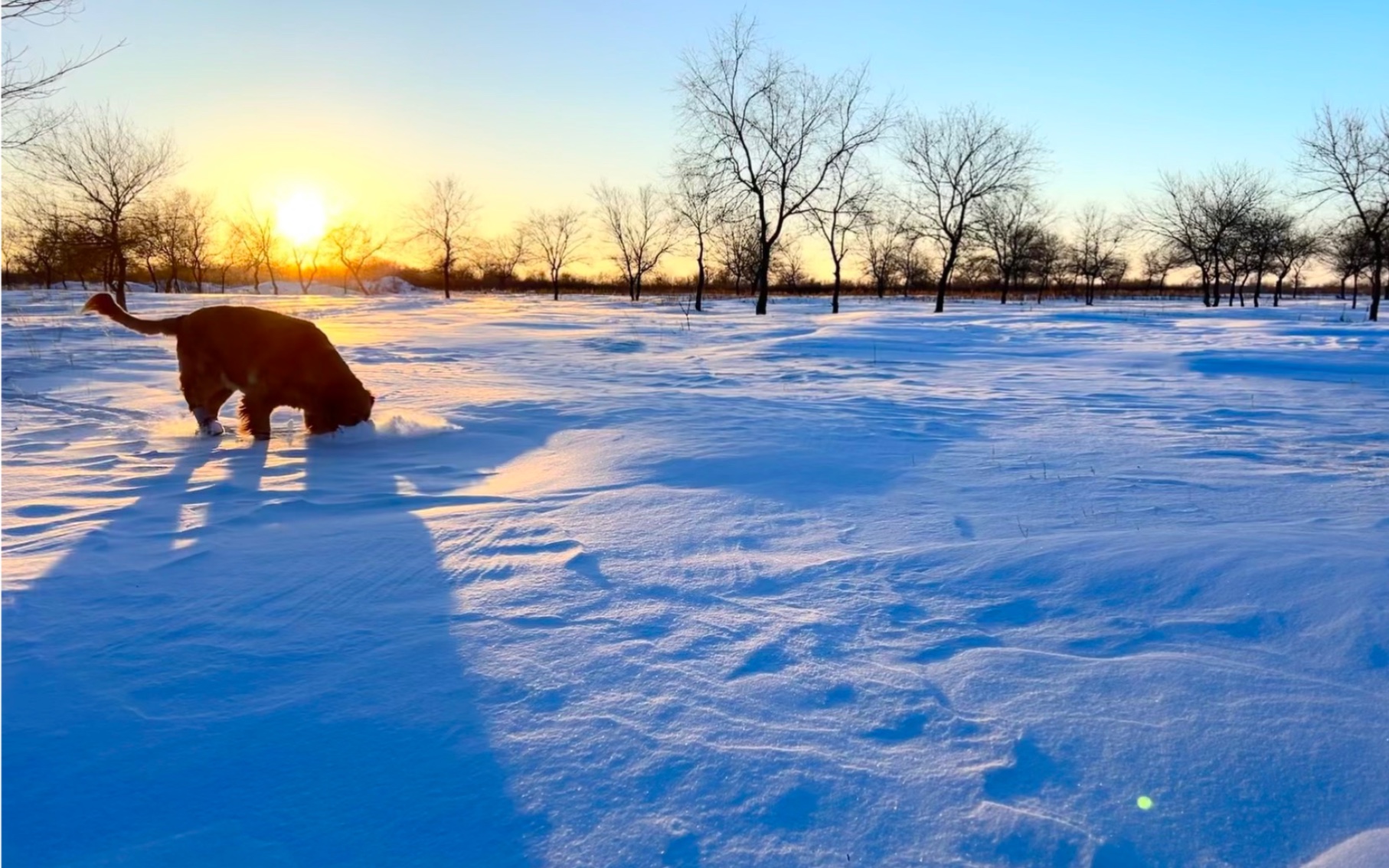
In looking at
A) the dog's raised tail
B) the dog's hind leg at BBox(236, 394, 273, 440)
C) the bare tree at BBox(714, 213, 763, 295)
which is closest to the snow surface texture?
the dog's hind leg at BBox(236, 394, 273, 440)

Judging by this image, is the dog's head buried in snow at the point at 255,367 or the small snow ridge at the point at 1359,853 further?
the dog's head buried in snow at the point at 255,367

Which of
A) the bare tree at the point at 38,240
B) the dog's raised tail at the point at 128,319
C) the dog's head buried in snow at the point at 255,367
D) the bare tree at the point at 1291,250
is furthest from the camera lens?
the bare tree at the point at 1291,250

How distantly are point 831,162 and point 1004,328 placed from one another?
1383 cm

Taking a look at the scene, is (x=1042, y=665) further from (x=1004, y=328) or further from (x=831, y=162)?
(x=831, y=162)

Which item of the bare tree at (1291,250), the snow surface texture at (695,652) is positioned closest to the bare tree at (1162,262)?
the bare tree at (1291,250)

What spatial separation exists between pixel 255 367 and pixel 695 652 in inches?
175

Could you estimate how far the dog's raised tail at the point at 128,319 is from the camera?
4.89 meters

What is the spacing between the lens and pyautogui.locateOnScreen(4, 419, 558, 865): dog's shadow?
134 cm

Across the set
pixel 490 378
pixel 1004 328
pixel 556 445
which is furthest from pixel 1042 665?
pixel 1004 328

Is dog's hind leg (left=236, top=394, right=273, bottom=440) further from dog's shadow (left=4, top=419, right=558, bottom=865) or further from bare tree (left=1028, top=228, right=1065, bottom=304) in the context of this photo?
bare tree (left=1028, top=228, right=1065, bottom=304)

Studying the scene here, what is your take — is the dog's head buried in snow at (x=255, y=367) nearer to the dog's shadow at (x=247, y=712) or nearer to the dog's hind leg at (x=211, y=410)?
the dog's hind leg at (x=211, y=410)

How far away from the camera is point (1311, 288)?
8969 cm

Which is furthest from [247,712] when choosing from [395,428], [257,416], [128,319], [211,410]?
[128,319]

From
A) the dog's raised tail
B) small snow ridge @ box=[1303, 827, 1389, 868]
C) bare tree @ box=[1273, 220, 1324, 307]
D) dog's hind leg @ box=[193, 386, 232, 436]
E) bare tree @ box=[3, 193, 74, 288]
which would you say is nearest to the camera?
small snow ridge @ box=[1303, 827, 1389, 868]
